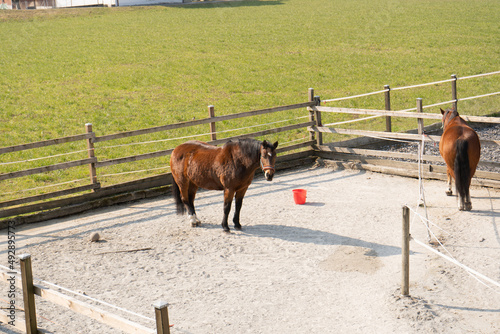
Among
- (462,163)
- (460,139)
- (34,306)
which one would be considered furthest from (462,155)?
(34,306)

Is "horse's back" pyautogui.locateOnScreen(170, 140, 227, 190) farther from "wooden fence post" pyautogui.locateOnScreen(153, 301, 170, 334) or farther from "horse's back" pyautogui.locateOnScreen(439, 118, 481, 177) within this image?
"wooden fence post" pyautogui.locateOnScreen(153, 301, 170, 334)

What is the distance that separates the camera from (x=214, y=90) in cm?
2108

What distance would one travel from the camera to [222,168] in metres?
8.68

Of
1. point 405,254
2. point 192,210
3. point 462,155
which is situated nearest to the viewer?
point 405,254

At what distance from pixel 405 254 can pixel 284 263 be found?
1863mm

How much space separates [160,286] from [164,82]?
52.8 ft

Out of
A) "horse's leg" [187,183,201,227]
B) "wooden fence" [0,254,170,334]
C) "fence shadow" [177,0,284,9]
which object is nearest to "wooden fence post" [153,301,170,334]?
"wooden fence" [0,254,170,334]

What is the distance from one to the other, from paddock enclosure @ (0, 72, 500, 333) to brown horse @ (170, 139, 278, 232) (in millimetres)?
450

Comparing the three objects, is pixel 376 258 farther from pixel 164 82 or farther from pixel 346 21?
pixel 346 21

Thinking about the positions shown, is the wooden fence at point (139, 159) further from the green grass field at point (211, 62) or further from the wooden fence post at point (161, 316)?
the wooden fence post at point (161, 316)

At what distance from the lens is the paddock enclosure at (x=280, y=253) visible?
602 cm

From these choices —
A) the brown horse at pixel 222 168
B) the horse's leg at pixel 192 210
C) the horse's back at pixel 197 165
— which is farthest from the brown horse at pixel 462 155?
the horse's leg at pixel 192 210

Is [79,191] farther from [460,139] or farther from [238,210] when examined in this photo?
[460,139]

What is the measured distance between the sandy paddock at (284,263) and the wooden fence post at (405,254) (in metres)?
0.13
